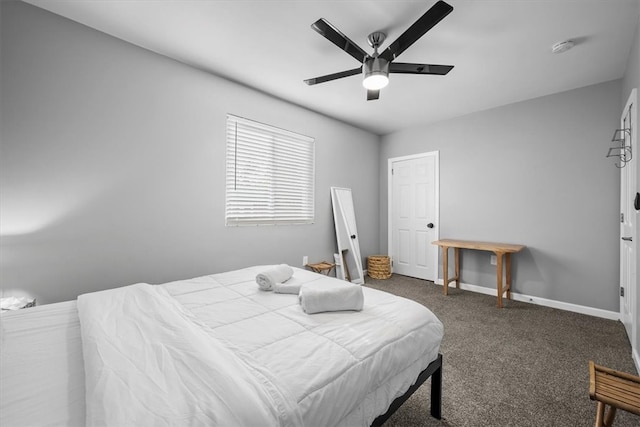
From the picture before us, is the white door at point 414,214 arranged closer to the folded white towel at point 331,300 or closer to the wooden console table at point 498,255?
the wooden console table at point 498,255

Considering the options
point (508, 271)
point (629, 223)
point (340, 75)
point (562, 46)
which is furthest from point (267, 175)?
point (629, 223)

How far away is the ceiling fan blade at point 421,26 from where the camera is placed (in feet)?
4.99

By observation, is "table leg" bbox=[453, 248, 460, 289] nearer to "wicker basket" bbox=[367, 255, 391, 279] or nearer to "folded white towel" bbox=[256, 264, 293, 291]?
"wicker basket" bbox=[367, 255, 391, 279]

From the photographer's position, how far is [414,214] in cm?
460

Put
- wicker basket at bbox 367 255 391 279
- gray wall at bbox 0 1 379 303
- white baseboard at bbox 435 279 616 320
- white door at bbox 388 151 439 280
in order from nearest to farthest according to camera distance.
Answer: gray wall at bbox 0 1 379 303 → white baseboard at bbox 435 279 616 320 → white door at bbox 388 151 439 280 → wicker basket at bbox 367 255 391 279

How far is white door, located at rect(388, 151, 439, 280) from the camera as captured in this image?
4.36 m

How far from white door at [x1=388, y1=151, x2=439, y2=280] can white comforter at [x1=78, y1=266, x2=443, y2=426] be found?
3174 millimetres

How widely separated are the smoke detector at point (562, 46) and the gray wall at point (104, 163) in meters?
3.06

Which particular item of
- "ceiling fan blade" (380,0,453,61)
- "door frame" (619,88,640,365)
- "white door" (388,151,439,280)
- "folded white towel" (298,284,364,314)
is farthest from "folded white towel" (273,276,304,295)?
"white door" (388,151,439,280)

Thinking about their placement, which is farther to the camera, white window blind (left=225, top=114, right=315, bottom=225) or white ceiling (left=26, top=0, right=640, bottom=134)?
white window blind (left=225, top=114, right=315, bottom=225)

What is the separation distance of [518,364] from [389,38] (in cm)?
288

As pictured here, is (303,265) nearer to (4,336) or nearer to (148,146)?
(148,146)

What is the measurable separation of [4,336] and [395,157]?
16.1ft

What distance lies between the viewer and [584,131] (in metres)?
3.07
